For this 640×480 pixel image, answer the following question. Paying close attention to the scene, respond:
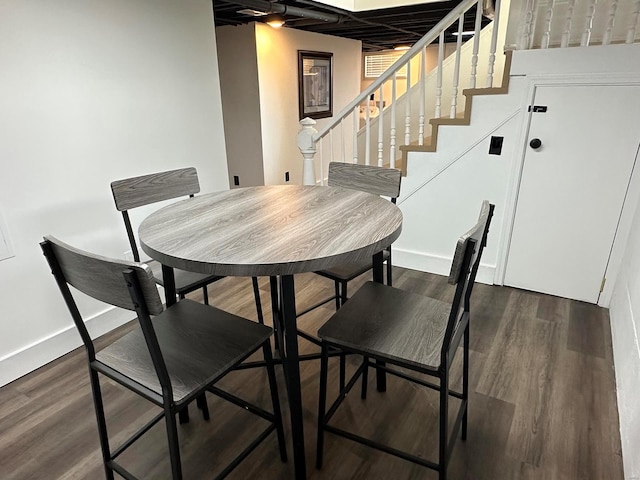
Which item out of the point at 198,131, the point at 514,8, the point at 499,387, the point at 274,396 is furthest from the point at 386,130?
the point at 274,396

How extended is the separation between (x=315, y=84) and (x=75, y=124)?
13.9 ft

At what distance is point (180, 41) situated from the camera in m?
2.55

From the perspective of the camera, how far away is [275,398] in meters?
1.51

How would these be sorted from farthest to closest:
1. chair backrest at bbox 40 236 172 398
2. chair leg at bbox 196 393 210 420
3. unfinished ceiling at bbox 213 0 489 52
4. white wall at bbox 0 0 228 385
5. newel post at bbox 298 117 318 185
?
1. unfinished ceiling at bbox 213 0 489 52
2. newel post at bbox 298 117 318 185
3. white wall at bbox 0 0 228 385
4. chair leg at bbox 196 393 210 420
5. chair backrest at bbox 40 236 172 398

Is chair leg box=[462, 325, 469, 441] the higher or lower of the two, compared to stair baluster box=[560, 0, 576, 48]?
lower

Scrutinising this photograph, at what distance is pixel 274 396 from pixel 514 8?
2.62m

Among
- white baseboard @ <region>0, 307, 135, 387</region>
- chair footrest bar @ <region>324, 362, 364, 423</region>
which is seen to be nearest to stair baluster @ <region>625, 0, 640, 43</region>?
chair footrest bar @ <region>324, 362, 364, 423</region>

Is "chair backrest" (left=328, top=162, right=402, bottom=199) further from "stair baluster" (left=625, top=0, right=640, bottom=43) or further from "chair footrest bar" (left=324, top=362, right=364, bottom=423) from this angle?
"stair baluster" (left=625, top=0, right=640, bottom=43)

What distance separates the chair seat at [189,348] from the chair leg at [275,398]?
0.32ft

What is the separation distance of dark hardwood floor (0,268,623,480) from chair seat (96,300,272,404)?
0.58 meters

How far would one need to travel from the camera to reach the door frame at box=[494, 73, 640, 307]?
2.33 meters

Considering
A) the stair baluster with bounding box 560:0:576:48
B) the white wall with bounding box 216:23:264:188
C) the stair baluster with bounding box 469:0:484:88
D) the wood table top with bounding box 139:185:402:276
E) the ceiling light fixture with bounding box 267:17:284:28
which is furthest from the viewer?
the white wall with bounding box 216:23:264:188

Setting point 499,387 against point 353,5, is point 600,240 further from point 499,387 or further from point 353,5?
point 353,5

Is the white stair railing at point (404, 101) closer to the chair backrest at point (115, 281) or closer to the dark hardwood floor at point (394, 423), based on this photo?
the dark hardwood floor at point (394, 423)
